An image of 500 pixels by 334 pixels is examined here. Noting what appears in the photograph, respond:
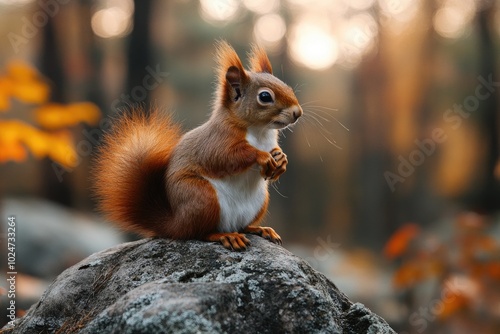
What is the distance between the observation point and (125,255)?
236 centimetres

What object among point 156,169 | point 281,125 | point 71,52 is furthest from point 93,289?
point 71,52

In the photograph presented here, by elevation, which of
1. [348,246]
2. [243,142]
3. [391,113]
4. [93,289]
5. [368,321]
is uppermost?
[391,113]

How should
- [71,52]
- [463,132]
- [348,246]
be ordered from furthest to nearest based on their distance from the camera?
[348,246], [463,132], [71,52]

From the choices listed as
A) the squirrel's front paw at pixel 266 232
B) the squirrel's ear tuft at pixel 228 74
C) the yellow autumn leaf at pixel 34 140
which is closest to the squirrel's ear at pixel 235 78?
the squirrel's ear tuft at pixel 228 74

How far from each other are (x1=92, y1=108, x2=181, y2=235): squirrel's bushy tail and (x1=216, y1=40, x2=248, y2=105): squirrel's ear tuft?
310 mm

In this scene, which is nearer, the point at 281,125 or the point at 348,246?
the point at 281,125

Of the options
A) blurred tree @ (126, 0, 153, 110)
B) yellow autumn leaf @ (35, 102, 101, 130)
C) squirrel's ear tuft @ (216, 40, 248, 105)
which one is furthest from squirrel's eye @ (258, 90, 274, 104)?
blurred tree @ (126, 0, 153, 110)

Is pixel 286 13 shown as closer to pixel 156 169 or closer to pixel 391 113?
pixel 391 113

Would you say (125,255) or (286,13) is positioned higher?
(286,13)

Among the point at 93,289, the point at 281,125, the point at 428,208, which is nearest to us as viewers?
the point at 93,289

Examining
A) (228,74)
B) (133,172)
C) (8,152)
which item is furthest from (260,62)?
(8,152)

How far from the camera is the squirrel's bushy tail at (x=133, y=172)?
2525 mm

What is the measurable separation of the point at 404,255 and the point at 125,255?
264 inches

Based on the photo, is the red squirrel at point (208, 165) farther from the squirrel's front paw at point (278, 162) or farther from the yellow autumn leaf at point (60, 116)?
the yellow autumn leaf at point (60, 116)
